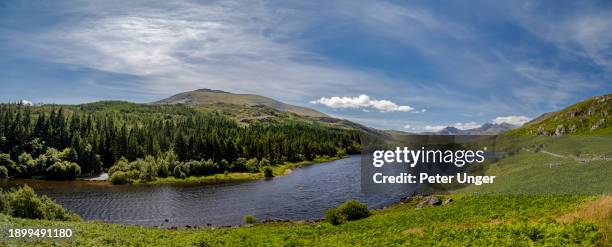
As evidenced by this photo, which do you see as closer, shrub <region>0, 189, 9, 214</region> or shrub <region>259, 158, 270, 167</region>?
shrub <region>0, 189, 9, 214</region>

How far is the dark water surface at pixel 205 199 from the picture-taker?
3127 inches

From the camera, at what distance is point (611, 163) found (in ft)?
169

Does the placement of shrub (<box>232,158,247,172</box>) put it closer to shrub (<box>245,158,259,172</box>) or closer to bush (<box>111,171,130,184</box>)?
shrub (<box>245,158,259,172</box>)

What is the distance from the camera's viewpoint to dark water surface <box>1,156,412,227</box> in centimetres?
7944

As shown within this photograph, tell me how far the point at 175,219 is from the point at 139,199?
26.9m

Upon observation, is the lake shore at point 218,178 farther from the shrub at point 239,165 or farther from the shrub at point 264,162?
the shrub at point 264,162

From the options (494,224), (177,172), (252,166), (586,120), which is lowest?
(177,172)

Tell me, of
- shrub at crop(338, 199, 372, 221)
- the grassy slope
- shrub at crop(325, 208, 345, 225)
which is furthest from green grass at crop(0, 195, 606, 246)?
shrub at crop(338, 199, 372, 221)

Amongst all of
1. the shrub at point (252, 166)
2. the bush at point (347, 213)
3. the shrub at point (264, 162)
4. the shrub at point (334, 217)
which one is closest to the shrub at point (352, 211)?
the bush at point (347, 213)

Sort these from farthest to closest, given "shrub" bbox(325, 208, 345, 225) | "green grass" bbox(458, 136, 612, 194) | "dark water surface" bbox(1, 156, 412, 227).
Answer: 1. "dark water surface" bbox(1, 156, 412, 227)
2. "shrub" bbox(325, 208, 345, 225)
3. "green grass" bbox(458, 136, 612, 194)

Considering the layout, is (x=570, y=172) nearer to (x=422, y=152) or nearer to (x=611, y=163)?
(x=611, y=163)

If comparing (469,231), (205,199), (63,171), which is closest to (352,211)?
(469,231)

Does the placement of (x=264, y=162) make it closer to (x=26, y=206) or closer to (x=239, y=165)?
(x=239, y=165)

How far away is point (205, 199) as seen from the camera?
100000mm
